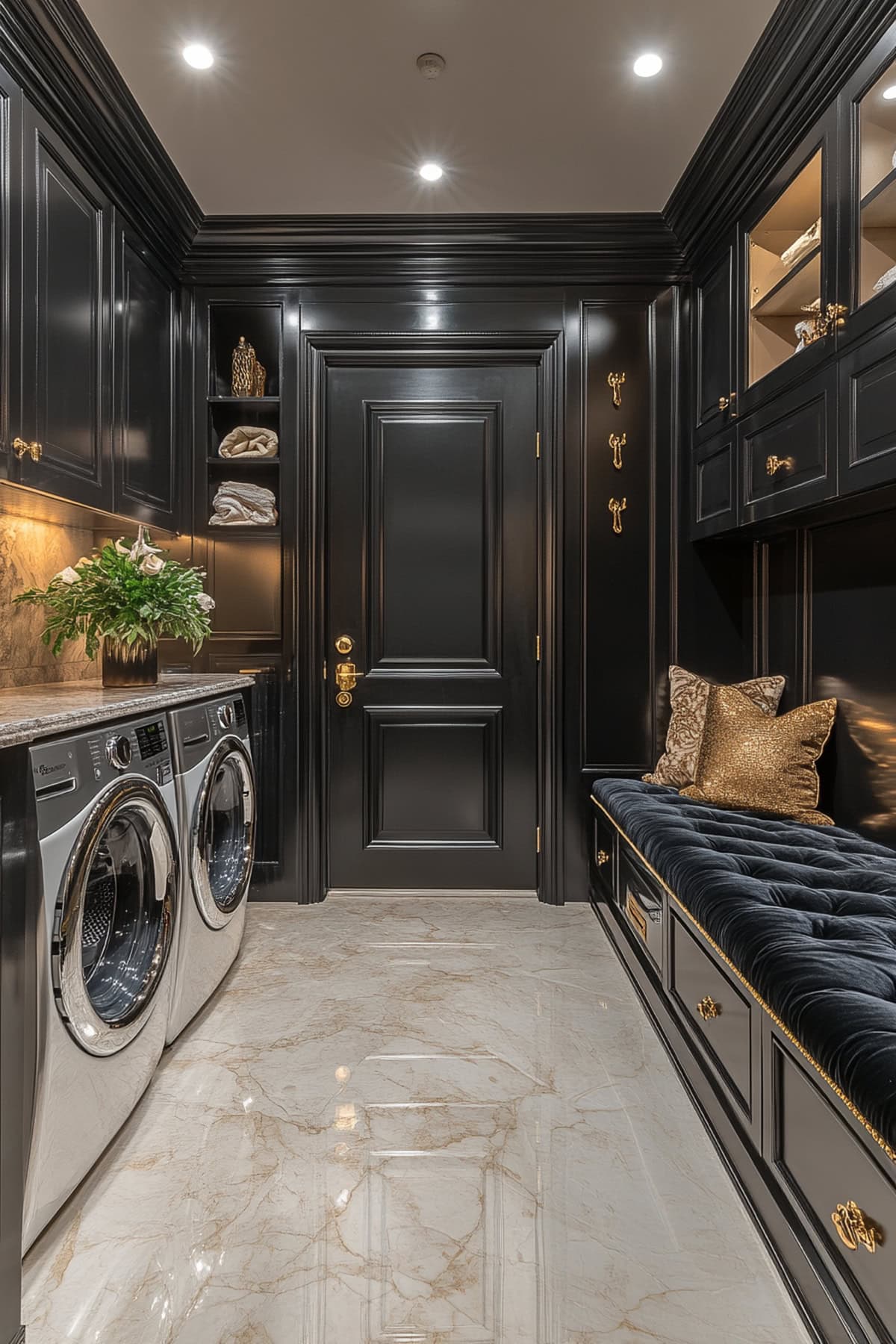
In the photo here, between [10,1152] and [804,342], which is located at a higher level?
[804,342]

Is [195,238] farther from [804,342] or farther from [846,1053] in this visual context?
[846,1053]

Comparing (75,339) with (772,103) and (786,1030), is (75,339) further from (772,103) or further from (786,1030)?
(786,1030)

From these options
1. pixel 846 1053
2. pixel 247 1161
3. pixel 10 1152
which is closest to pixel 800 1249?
pixel 846 1053

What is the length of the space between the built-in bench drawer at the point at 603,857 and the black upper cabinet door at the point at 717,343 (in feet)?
5.15

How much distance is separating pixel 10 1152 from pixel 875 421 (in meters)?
2.28

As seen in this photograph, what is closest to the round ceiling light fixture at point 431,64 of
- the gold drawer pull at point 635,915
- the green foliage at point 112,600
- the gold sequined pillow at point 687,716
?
the green foliage at point 112,600

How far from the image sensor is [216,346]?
11.2ft

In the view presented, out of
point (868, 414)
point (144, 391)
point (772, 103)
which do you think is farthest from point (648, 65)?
point (144, 391)

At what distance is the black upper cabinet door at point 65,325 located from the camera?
2.02m

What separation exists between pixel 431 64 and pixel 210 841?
237 cm

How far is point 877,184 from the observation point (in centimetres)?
180

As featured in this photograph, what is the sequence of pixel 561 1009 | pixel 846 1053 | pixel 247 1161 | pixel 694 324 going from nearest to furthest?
pixel 846 1053 → pixel 247 1161 → pixel 561 1009 → pixel 694 324

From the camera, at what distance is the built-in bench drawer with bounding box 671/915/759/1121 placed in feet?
5.00

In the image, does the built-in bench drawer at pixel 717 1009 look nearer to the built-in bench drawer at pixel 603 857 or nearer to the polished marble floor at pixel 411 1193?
the polished marble floor at pixel 411 1193
